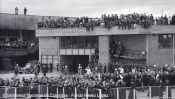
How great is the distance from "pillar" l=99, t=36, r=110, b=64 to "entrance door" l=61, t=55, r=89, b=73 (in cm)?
530

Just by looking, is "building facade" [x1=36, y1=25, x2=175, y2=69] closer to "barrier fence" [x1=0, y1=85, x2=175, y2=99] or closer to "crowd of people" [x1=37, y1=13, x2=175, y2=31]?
"crowd of people" [x1=37, y1=13, x2=175, y2=31]

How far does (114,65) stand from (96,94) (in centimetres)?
1875

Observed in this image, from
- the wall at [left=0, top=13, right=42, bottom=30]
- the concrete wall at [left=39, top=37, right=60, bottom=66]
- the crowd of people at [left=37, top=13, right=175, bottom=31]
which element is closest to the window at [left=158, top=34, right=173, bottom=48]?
the crowd of people at [left=37, top=13, right=175, bottom=31]

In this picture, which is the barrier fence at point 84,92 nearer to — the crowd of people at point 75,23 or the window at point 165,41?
the crowd of people at point 75,23

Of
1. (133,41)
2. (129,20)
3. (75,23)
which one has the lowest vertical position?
(133,41)

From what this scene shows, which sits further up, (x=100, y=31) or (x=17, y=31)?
(x=17, y=31)

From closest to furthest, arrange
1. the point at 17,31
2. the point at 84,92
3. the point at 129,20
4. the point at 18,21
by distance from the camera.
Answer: the point at 84,92 → the point at 129,20 → the point at 18,21 → the point at 17,31

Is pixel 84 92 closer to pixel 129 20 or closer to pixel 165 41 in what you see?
pixel 129 20

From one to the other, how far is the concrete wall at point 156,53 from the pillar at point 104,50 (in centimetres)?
475

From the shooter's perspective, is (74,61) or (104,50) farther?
(74,61)

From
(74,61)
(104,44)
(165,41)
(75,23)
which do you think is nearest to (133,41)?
(104,44)

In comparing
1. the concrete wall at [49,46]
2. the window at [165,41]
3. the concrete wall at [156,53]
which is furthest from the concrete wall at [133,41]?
the concrete wall at [49,46]

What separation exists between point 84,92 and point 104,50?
22476 millimetres

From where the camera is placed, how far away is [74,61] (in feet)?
205
